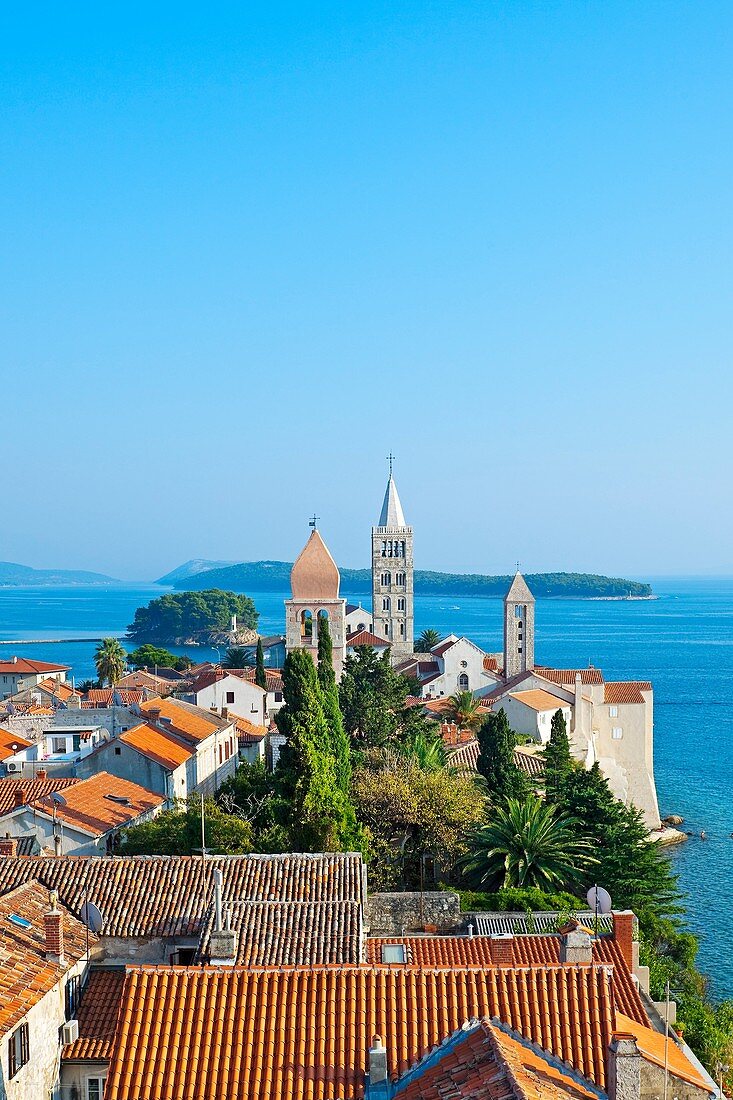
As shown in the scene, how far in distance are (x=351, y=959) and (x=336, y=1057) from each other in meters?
5.44

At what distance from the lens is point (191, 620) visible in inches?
6555

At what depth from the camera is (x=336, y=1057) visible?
9875 mm

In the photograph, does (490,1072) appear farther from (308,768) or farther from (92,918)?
(308,768)

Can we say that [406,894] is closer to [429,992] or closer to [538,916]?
[538,916]

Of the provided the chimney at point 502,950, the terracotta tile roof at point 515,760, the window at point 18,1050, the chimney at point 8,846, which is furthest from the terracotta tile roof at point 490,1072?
the terracotta tile roof at point 515,760

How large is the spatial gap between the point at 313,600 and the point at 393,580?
180 ft

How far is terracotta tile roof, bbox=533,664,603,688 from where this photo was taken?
56.1 m

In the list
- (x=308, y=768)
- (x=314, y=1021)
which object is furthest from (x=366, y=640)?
(x=314, y=1021)

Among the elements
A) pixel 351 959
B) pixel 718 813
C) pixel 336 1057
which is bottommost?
pixel 718 813

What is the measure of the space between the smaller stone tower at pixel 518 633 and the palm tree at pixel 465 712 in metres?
15.3

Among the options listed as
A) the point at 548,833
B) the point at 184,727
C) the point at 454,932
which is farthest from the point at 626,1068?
the point at 184,727

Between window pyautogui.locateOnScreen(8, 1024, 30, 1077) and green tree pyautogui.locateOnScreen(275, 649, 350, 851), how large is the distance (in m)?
11.8

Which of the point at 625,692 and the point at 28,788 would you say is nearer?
the point at 28,788

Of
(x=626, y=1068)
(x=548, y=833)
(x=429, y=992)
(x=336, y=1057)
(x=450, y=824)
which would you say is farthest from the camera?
(x=450, y=824)
